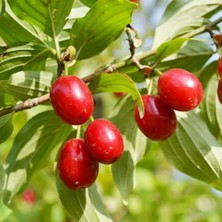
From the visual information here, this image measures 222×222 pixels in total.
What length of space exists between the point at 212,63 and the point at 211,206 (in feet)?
6.61

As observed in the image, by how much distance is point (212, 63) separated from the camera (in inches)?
84.0

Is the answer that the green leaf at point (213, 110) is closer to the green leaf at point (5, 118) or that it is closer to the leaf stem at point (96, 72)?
the leaf stem at point (96, 72)

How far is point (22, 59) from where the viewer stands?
1.75 metres

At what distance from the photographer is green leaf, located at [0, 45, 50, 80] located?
171cm

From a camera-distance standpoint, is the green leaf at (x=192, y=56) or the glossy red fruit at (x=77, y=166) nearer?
the glossy red fruit at (x=77, y=166)

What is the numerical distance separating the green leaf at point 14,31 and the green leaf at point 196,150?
2.12 feet

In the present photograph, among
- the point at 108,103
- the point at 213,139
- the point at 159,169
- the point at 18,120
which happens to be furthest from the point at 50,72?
the point at 159,169

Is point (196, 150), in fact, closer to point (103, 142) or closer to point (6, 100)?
point (103, 142)

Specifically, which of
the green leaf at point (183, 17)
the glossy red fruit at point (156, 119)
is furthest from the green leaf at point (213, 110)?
the glossy red fruit at point (156, 119)

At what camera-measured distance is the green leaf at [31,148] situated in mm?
1952

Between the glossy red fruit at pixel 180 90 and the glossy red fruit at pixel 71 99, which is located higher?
the glossy red fruit at pixel 71 99

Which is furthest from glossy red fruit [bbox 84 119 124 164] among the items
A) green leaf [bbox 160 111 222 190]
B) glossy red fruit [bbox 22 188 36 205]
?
glossy red fruit [bbox 22 188 36 205]

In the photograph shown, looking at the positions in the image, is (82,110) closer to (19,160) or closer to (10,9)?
(10,9)

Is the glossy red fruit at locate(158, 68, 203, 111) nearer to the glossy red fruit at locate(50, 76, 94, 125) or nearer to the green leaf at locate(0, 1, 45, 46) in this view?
the glossy red fruit at locate(50, 76, 94, 125)
